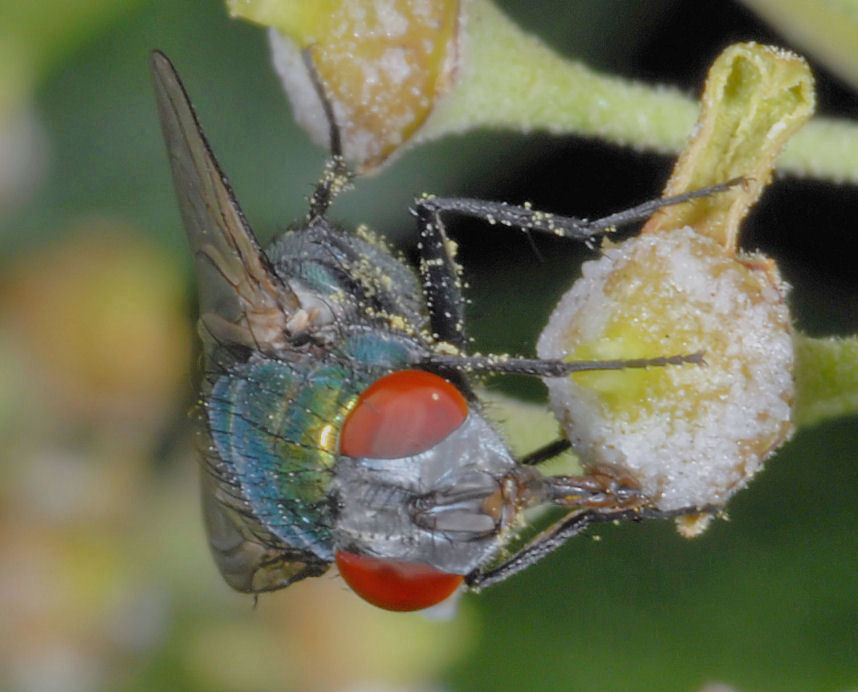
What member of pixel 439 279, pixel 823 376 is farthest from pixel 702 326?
pixel 439 279

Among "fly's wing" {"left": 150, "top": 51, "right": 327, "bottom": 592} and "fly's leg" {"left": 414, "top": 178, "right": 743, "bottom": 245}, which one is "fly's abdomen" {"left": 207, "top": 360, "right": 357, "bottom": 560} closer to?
"fly's wing" {"left": 150, "top": 51, "right": 327, "bottom": 592}

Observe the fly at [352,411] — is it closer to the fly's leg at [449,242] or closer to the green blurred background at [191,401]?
the fly's leg at [449,242]

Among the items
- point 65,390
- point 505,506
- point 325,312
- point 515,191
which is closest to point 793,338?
point 505,506

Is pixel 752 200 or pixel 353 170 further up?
pixel 752 200

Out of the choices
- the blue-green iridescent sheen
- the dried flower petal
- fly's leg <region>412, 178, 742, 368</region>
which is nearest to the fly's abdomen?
the blue-green iridescent sheen

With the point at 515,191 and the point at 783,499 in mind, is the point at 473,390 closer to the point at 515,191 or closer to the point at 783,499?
the point at 783,499

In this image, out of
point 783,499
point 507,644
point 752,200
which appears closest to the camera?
point 752,200
